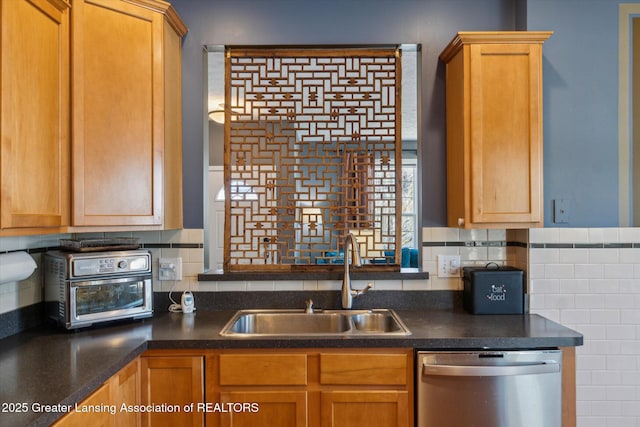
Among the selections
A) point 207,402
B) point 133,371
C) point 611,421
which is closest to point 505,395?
point 611,421

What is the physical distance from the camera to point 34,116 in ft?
5.14

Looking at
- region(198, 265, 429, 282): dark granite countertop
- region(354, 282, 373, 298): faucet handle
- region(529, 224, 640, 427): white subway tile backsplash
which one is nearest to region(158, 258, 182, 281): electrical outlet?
region(198, 265, 429, 282): dark granite countertop

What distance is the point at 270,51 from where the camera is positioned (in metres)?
2.40

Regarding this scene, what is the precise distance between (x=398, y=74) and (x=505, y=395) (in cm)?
166

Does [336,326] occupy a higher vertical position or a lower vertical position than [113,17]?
lower

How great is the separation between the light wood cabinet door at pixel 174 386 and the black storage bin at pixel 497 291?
133 centimetres

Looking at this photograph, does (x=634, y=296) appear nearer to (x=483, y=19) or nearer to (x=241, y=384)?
(x=483, y=19)

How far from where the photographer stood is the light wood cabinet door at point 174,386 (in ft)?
5.77

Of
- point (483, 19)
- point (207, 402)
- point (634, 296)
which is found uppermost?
point (483, 19)

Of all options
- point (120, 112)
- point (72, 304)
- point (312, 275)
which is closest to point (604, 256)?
point (312, 275)

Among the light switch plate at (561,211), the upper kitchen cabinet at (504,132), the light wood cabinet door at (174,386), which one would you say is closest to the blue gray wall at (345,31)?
the upper kitchen cabinet at (504,132)

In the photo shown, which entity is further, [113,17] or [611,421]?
[611,421]

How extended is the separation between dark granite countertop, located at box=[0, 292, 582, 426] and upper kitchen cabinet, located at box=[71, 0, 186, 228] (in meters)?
0.48

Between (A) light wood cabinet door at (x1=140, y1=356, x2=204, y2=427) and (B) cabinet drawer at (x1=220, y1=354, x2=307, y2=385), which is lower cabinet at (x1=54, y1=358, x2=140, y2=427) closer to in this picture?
(A) light wood cabinet door at (x1=140, y1=356, x2=204, y2=427)
